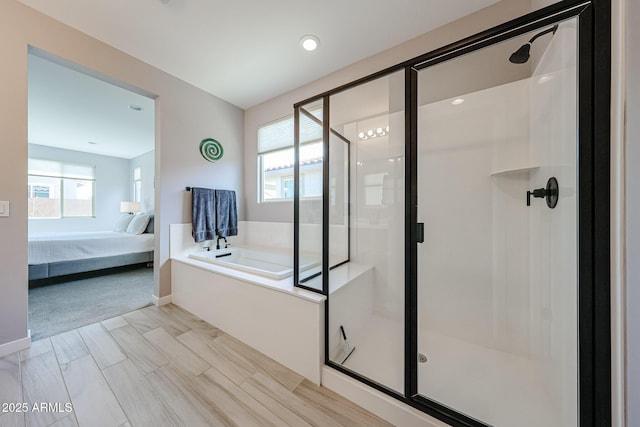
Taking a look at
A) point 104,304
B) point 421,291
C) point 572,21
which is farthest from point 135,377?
point 572,21

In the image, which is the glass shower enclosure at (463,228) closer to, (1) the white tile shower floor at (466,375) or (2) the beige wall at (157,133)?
(1) the white tile shower floor at (466,375)

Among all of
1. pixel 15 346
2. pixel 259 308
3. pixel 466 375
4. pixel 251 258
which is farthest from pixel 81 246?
pixel 466 375

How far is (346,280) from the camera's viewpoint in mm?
1636

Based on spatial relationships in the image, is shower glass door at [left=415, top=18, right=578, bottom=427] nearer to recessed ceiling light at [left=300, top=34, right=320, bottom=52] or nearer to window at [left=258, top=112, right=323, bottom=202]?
recessed ceiling light at [left=300, top=34, right=320, bottom=52]

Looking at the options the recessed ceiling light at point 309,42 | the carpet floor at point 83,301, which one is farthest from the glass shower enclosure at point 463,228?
the carpet floor at point 83,301

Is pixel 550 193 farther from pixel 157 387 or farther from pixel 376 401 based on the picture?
pixel 157 387

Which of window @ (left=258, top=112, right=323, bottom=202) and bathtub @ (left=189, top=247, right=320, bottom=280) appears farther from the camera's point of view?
window @ (left=258, top=112, right=323, bottom=202)

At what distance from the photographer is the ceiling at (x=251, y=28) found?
5.22ft

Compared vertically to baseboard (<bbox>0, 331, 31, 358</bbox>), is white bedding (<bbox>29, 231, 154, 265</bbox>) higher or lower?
higher

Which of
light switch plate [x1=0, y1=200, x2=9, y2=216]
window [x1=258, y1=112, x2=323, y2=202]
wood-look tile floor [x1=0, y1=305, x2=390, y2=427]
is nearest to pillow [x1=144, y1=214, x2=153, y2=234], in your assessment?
window [x1=258, y1=112, x2=323, y2=202]

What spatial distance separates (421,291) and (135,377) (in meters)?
1.89

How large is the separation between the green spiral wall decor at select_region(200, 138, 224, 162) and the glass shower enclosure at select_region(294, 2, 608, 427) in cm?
171

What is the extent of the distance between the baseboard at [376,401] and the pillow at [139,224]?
4.33m

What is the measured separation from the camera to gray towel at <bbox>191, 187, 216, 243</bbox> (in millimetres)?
2588
